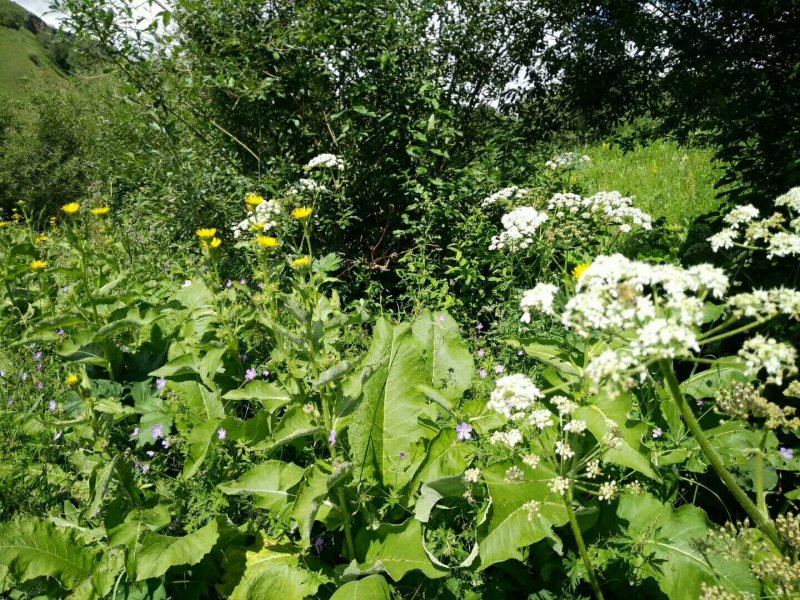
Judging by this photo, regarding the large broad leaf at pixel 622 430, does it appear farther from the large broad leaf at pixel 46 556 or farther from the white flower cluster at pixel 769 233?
the large broad leaf at pixel 46 556

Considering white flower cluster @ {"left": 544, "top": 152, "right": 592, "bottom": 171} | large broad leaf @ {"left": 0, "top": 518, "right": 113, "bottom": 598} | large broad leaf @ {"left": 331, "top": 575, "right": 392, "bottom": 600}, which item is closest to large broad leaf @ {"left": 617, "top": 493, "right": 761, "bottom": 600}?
large broad leaf @ {"left": 331, "top": 575, "right": 392, "bottom": 600}

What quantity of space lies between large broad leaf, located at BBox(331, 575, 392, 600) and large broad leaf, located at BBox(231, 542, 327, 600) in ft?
0.77

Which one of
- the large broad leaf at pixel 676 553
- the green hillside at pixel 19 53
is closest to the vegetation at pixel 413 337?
the large broad leaf at pixel 676 553

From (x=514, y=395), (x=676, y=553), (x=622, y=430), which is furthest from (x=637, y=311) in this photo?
(x=676, y=553)

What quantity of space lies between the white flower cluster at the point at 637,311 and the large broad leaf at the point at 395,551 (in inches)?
41.6

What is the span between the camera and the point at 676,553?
68.0 inches

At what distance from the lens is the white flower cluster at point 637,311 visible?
1.04m

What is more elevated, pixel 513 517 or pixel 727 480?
pixel 727 480

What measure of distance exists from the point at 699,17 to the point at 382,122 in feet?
7.41

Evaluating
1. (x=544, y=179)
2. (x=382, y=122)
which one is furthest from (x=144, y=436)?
(x=544, y=179)

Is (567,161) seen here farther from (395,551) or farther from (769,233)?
(395,551)

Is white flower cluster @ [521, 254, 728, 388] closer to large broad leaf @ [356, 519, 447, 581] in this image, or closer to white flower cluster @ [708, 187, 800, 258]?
white flower cluster @ [708, 187, 800, 258]

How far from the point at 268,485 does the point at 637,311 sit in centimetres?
156

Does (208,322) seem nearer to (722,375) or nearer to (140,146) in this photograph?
(722,375)
